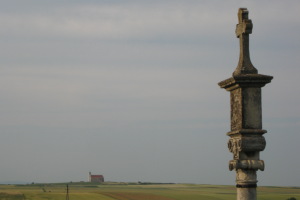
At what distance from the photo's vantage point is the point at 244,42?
8633 millimetres

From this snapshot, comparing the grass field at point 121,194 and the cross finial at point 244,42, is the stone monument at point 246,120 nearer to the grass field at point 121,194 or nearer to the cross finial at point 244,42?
the cross finial at point 244,42

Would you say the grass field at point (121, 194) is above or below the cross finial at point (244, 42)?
below

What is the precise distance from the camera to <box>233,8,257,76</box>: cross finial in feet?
27.5

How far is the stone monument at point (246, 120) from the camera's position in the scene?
8.08 meters

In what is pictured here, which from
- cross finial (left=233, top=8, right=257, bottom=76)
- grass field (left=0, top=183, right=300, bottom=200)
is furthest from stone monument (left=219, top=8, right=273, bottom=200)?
grass field (left=0, top=183, right=300, bottom=200)

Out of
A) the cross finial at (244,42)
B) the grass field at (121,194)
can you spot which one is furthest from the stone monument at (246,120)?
the grass field at (121,194)

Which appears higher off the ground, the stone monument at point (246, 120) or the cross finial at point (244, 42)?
the cross finial at point (244, 42)

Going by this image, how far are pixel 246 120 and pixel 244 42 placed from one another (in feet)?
3.98

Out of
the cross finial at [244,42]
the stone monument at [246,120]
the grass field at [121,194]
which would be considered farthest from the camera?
the grass field at [121,194]

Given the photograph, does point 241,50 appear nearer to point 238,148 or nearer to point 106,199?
point 238,148

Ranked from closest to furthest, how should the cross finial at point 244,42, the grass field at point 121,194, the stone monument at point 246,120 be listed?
the stone monument at point 246,120
the cross finial at point 244,42
the grass field at point 121,194

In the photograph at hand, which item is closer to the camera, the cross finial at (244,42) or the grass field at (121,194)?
the cross finial at (244,42)

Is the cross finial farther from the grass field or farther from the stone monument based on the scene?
the grass field

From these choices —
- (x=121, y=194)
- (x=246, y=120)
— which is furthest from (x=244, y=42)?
(x=121, y=194)
